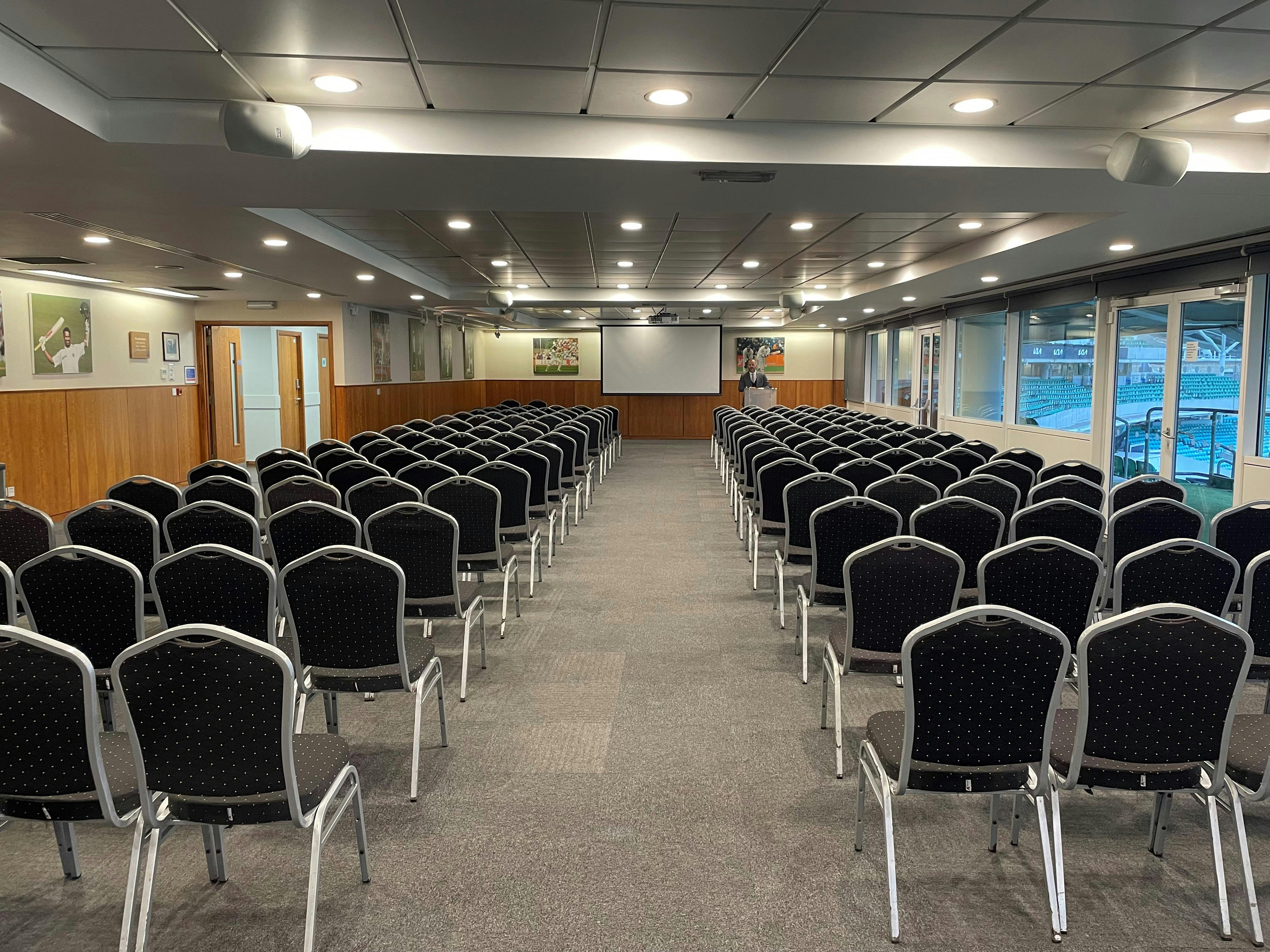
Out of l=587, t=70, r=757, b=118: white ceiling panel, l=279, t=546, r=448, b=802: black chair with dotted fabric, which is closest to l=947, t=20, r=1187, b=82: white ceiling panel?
l=587, t=70, r=757, b=118: white ceiling panel

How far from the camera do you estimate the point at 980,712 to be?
2631 millimetres

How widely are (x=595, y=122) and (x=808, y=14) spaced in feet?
5.52

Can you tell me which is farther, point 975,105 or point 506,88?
point 975,105

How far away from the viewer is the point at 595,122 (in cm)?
511

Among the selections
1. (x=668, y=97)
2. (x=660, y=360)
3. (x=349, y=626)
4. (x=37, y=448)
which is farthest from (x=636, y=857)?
(x=660, y=360)

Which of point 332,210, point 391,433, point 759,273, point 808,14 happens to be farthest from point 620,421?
point 808,14

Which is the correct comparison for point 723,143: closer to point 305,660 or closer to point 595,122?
point 595,122

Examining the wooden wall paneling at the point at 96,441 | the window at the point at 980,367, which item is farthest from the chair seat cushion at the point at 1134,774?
the window at the point at 980,367

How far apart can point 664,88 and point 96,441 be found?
10925mm

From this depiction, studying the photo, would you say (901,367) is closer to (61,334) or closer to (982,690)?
(61,334)

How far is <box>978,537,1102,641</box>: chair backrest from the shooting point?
361 centimetres

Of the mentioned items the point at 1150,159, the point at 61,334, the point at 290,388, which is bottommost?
the point at 290,388

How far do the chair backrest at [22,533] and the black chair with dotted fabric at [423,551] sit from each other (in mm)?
1698

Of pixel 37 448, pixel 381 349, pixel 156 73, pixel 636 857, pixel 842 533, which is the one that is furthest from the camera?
pixel 381 349
